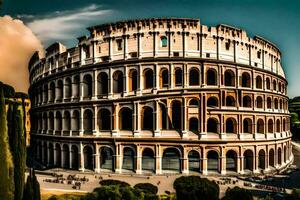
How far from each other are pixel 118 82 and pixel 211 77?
11.7 m

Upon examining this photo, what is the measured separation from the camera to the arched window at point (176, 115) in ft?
111

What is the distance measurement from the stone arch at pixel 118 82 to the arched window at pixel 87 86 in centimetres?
350

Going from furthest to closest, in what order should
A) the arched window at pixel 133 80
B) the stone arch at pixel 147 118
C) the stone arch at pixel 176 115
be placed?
the arched window at pixel 133 80 < the stone arch at pixel 147 118 < the stone arch at pixel 176 115

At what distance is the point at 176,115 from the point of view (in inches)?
1332

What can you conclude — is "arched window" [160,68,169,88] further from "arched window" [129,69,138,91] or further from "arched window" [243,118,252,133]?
"arched window" [243,118,252,133]

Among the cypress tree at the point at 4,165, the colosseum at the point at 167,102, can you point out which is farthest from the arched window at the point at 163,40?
the cypress tree at the point at 4,165

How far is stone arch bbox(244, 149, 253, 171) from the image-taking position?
115 ft

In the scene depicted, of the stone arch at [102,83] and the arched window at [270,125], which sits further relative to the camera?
the arched window at [270,125]

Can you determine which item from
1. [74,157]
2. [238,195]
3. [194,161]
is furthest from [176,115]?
[74,157]

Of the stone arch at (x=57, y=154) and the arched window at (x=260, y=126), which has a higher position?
the arched window at (x=260, y=126)

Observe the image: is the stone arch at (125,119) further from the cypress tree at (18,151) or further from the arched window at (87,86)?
the cypress tree at (18,151)

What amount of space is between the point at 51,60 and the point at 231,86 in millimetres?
26221

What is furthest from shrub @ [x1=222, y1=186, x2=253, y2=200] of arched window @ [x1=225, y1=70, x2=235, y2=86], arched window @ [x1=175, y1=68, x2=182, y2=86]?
arched window @ [x1=225, y1=70, x2=235, y2=86]

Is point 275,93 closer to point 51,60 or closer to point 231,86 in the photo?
point 231,86
